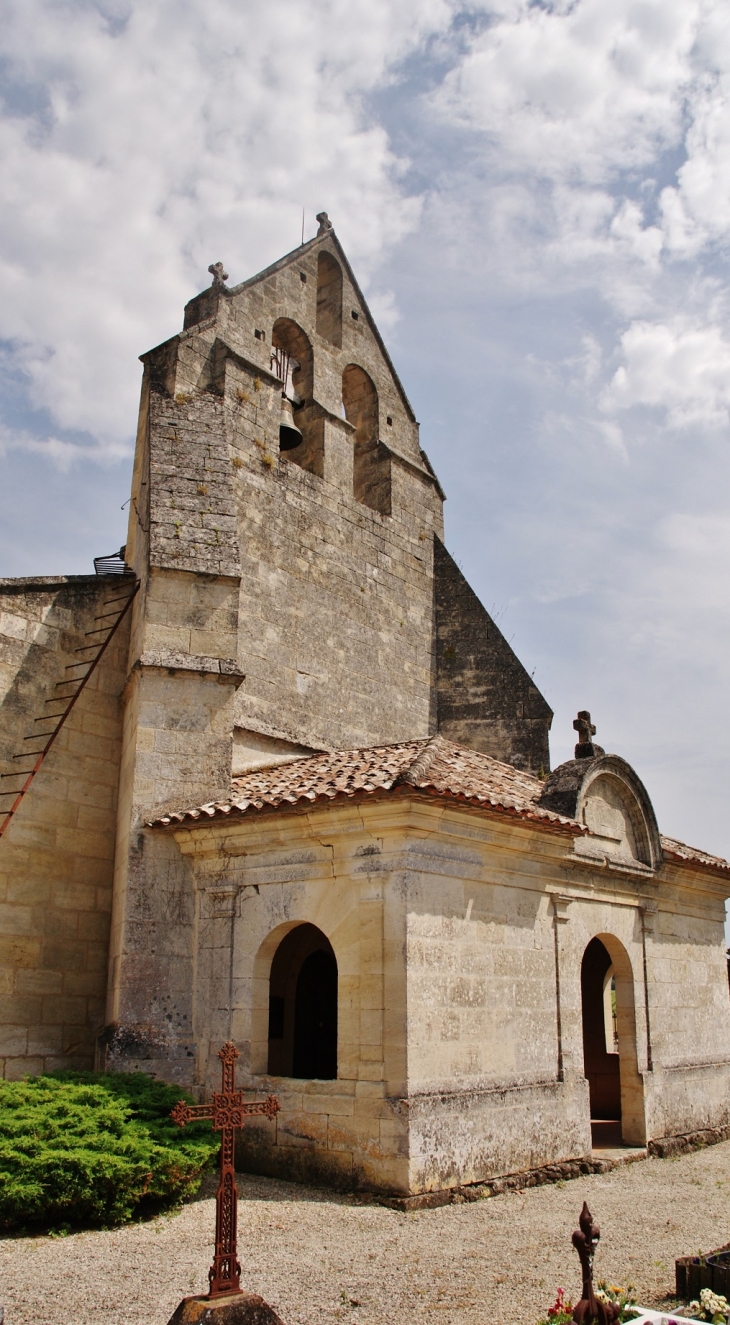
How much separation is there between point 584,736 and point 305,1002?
Result: 4.00 m

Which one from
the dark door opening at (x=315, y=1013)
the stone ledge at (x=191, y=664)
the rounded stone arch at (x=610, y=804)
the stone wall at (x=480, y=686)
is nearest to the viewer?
the stone ledge at (x=191, y=664)

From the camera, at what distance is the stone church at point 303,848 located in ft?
25.5

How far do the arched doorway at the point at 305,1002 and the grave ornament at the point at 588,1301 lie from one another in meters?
5.89

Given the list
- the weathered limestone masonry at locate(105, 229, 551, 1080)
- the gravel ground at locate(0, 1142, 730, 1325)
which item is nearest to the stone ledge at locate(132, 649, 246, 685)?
the weathered limestone masonry at locate(105, 229, 551, 1080)

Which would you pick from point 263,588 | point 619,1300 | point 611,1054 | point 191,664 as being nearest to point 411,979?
point 619,1300

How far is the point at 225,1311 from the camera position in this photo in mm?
3910

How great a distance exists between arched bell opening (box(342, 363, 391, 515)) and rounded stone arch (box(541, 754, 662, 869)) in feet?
16.8

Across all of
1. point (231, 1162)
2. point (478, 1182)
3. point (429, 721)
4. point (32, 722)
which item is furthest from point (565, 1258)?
point (429, 721)

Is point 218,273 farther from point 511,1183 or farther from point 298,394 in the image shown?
point 511,1183

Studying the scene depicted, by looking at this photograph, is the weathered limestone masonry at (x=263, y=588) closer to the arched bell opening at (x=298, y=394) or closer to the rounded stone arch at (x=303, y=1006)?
the arched bell opening at (x=298, y=394)

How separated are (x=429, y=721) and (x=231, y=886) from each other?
519 cm

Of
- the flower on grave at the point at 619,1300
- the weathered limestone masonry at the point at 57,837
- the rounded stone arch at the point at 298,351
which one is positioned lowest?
the flower on grave at the point at 619,1300

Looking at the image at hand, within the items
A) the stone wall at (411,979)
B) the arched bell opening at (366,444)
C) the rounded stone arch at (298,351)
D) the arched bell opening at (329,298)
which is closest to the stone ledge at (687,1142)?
the stone wall at (411,979)

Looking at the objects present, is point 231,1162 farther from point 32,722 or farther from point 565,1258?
point 32,722
